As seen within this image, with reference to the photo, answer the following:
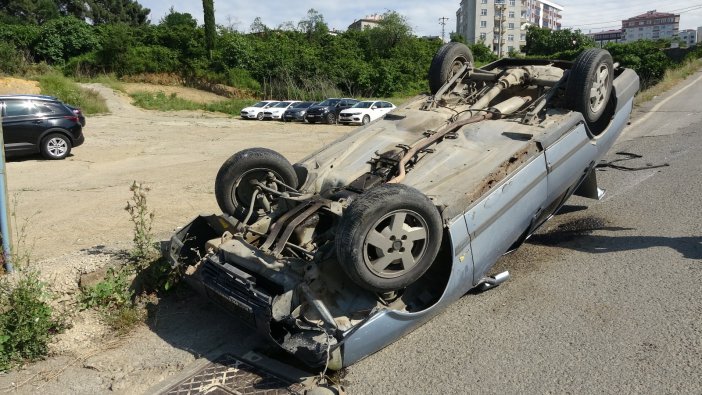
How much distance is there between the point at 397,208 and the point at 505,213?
1.24 metres

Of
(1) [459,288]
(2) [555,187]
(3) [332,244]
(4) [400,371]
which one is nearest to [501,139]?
(2) [555,187]

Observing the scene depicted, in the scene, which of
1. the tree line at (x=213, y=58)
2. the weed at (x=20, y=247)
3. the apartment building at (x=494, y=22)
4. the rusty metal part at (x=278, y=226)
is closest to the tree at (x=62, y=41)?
the tree line at (x=213, y=58)

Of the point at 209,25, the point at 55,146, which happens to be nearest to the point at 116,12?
the point at 209,25

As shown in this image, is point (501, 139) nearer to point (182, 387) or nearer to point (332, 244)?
point (332, 244)

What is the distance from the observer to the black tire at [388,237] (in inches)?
147

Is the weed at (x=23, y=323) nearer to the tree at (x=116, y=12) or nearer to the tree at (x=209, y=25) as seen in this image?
the tree at (x=209, y=25)

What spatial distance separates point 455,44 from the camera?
714cm

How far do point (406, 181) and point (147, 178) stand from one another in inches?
282

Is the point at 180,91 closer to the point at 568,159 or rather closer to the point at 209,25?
the point at 209,25

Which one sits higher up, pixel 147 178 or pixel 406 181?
pixel 406 181

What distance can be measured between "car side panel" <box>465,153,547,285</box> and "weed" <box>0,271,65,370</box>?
10.8ft

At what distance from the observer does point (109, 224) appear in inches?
287

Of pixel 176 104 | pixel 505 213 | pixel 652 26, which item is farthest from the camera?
pixel 652 26

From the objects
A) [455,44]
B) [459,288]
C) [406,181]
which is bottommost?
[459,288]
